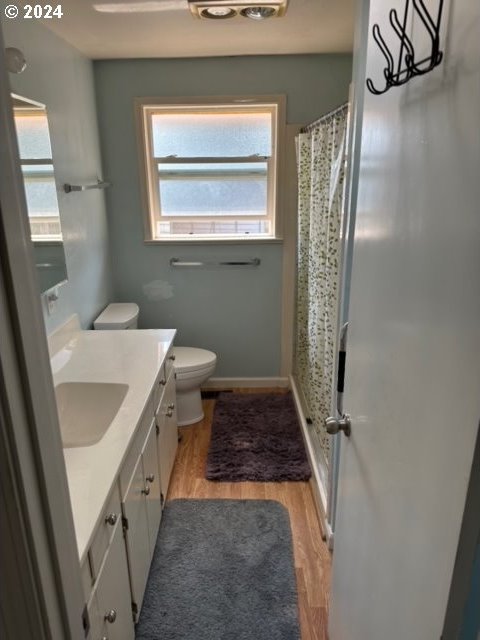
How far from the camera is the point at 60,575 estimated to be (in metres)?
0.66

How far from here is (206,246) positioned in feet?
10.7

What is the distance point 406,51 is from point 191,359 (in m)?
2.39

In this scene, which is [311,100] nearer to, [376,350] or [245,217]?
[245,217]

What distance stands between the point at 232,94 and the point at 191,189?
67 cm

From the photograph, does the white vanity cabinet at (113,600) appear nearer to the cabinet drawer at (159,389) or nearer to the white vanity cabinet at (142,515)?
the white vanity cabinet at (142,515)

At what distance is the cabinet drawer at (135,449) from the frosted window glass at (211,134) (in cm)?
193

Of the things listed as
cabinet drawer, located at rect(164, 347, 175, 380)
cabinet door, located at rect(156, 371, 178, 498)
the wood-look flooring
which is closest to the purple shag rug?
the wood-look flooring

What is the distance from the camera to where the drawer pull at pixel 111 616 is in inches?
50.2

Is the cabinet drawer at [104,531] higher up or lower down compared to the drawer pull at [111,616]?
higher up

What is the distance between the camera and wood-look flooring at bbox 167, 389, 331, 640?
1.79 metres

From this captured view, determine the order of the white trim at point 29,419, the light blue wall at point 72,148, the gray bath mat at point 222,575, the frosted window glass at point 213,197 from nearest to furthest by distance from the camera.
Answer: the white trim at point 29,419
the gray bath mat at point 222,575
the light blue wall at point 72,148
the frosted window glass at point 213,197

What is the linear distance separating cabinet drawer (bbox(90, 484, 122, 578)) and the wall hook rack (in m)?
1.23

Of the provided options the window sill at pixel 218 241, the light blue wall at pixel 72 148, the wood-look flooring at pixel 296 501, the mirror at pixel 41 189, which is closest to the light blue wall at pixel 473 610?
the wood-look flooring at pixel 296 501

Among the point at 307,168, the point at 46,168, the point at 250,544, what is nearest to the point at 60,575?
the point at 250,544
